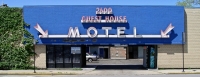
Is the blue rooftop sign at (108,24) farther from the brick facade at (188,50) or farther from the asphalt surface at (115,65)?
the asphalt surface at (115,65)

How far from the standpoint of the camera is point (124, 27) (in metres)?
28.7

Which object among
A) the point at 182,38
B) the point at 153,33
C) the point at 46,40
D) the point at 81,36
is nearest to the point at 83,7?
the point at 81,36

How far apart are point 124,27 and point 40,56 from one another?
7.76 m

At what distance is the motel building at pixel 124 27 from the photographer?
28656 mm

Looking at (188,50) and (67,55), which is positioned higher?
(188,50)

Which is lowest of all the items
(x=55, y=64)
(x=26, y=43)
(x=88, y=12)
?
(x=55, y=64)

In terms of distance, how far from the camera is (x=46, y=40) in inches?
1143

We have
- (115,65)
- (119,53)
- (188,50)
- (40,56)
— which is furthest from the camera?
(119,53)

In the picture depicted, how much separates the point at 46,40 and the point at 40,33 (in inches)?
30.8

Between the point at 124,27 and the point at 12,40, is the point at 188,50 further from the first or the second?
the point at 12,40

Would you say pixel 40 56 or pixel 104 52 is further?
pixel 104 52

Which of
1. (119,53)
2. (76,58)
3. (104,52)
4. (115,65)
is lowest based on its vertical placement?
(115,65)

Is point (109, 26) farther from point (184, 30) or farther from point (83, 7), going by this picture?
point (184, 30)

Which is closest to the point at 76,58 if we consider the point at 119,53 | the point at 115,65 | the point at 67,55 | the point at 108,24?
the point at 67,55
